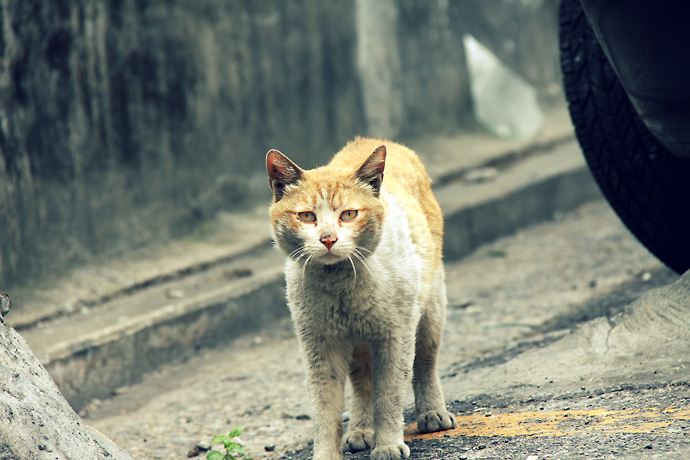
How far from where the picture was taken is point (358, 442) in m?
3.02

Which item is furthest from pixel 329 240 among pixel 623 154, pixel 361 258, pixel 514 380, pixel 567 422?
pixel 623 154

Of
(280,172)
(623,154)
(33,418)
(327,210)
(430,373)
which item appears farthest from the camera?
(623,154)

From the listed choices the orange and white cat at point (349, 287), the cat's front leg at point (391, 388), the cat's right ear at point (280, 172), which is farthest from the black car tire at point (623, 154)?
the cat's right ear at point (280, 172)

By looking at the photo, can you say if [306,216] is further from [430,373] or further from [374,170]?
[430,373]

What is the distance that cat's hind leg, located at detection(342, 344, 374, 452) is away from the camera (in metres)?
3.04

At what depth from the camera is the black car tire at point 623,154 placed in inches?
141

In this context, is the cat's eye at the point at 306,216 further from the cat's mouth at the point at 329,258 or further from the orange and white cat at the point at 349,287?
the cat's mouth at the point at 329,258

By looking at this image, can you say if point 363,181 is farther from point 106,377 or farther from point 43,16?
point 43,16

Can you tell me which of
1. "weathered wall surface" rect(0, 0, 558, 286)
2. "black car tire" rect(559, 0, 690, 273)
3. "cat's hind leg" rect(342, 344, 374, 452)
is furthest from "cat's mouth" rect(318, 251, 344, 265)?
"weathered wall surface" rect(0, 0, 558, 286)

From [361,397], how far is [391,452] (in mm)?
438

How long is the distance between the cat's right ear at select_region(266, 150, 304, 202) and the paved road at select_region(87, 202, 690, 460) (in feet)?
3.49

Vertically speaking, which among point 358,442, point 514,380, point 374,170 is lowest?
point 358,442

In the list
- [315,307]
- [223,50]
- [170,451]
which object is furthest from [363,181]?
[223,50]

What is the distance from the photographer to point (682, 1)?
8.91 ft
